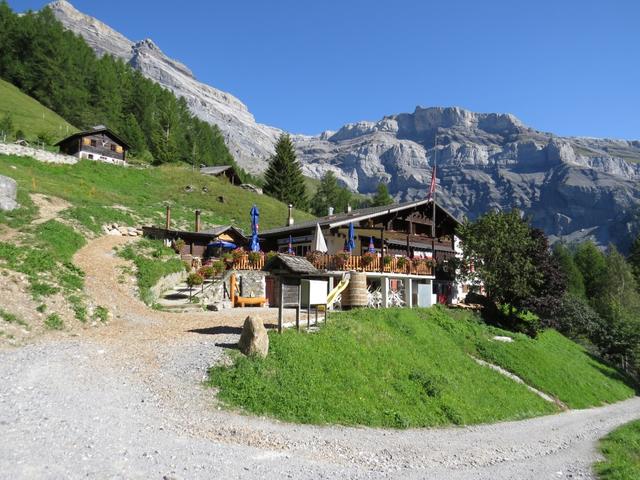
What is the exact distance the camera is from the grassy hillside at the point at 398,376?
12828 millimetres

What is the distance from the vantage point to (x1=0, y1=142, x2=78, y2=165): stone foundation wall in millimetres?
49062

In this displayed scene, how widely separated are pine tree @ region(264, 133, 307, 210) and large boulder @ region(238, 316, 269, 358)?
66.9 m

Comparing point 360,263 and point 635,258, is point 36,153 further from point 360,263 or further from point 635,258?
point 635,258

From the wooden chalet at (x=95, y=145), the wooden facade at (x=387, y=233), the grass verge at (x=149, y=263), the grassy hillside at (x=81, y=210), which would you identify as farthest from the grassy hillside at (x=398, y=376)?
the wooden chalet at (x=95, y=145)

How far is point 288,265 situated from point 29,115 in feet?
240

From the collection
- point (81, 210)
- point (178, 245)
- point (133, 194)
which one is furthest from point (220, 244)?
point (133, 194)

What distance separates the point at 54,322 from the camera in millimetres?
15938

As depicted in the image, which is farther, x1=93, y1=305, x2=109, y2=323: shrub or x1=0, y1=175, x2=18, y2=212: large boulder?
x1=0, y1=175, x2=18, y2=212: large boulder

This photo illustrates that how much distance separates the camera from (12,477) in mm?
6637

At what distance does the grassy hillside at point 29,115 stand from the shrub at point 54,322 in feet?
188

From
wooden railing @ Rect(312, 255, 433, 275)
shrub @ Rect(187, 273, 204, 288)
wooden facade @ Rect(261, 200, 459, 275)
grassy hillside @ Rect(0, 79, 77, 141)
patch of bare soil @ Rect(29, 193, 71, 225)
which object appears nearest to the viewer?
shrub @ Rect(187, 273, 204, 288)

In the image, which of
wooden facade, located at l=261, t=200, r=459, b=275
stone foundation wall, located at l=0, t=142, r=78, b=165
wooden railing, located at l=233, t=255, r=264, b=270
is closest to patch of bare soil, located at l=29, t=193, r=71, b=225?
wooden railing, located at l=233, t=255, r=264, b=270

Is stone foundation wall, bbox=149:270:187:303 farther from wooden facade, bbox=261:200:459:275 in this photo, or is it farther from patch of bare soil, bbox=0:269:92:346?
wooden facade, bbox=261:200:459:275

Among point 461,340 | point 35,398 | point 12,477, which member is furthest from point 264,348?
point 461,340
